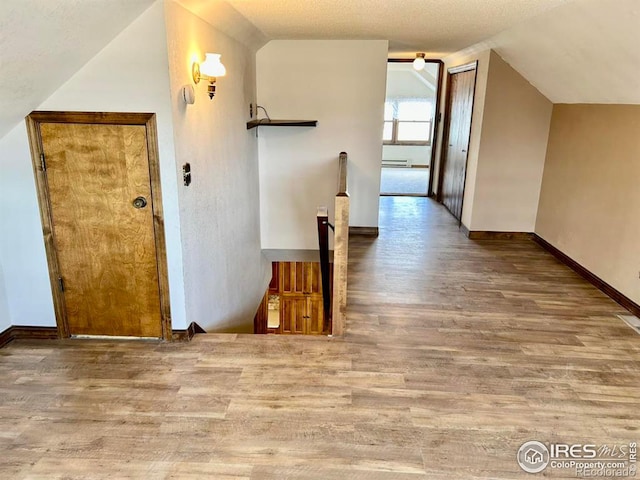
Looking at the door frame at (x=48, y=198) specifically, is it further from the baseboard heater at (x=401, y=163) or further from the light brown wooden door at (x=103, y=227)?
the baseboard heater at (x=401, y=163)

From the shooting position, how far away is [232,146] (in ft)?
13.6

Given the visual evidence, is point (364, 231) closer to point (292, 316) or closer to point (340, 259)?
point (292, 316)

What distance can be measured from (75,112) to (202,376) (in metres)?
1.73

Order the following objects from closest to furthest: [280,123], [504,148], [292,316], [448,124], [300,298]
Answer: [280,123], [504,148], [300,298], [292,316], [448,124]

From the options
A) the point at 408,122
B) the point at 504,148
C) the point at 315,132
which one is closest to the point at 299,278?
the point at 315,132

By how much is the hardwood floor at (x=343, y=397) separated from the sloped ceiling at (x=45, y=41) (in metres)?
1.59

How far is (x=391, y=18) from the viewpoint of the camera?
3.68 m

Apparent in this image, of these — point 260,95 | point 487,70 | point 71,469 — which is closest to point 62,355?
point 71,469

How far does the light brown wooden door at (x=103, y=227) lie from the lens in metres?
2.77

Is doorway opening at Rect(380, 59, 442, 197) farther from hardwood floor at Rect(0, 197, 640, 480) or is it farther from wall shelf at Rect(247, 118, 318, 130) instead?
hardwood floor at Rect(0, 197, 640, 480)

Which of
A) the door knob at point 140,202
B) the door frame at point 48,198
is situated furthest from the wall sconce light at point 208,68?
the door knob at point 140,202

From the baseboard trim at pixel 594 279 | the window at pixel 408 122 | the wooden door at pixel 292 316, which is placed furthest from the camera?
the window at pixel 408 122

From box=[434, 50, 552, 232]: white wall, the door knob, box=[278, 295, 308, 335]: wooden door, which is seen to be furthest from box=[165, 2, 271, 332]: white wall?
box=[434, 50, 552, 232]: white wall

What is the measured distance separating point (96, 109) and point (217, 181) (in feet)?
3.73
